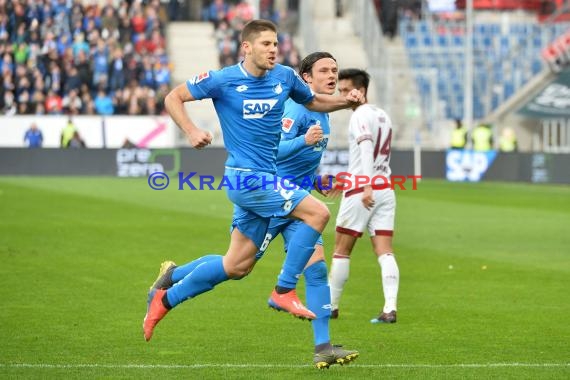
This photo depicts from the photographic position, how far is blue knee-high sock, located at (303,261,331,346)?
338 inches

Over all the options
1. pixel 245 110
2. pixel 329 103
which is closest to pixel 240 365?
pixel 245 110

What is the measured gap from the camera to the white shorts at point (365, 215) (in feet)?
36.9

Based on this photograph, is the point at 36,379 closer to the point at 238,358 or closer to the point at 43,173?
the point at 238,358

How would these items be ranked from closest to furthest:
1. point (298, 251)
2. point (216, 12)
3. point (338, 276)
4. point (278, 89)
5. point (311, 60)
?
1. point (298, 251)
2. point (278, 89)
3. point (311, 60)
4. point (338, 276)
5. point (216, 12)

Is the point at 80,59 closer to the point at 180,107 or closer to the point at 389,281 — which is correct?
the point at 389,281

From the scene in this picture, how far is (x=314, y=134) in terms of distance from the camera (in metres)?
9.30

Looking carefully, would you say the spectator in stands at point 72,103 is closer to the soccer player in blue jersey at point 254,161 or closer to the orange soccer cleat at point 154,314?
the orange soccer cleat at point 154,314

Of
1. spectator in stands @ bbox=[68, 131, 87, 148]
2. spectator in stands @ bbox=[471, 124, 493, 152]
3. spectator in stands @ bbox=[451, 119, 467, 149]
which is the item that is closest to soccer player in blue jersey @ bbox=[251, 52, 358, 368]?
spectator in stands @ bbox=[451, 119, 467, 149]

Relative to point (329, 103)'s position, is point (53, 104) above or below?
below

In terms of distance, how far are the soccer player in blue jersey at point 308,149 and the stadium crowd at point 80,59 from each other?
95.8 ft

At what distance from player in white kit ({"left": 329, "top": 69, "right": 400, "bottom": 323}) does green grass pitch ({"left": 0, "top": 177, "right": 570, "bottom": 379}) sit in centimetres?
30

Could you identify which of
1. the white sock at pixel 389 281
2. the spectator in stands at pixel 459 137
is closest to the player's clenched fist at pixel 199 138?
the white sock at pixel 389 281

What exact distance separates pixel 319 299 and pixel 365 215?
2652 millimetres

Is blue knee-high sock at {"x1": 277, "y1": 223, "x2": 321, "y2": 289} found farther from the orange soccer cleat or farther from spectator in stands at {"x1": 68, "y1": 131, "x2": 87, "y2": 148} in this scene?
spectator in stands at {"x1": 68, "y1": 131, "x2": 87, "y2": 148}
